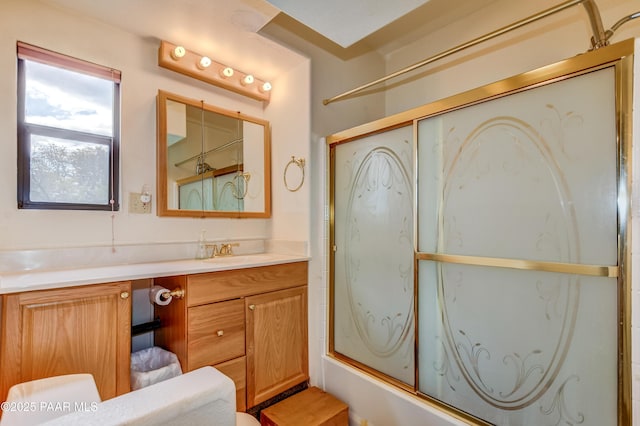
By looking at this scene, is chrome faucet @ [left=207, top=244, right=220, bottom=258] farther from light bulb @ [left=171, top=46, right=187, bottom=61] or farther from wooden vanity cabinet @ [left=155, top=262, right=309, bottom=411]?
light bulb @ [left=171, top=46, right=187, bottom=61]

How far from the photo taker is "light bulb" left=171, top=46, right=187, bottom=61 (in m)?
1.88

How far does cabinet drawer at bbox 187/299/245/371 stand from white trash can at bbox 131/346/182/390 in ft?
0.27

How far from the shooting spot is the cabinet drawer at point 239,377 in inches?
65.0

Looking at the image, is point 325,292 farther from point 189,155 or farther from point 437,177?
point 189,155

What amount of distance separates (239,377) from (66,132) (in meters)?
1.63

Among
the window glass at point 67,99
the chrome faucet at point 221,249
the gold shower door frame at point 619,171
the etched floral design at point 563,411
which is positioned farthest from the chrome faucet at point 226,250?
the etched floral design at point 563,411

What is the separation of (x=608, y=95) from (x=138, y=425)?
1.63 metres

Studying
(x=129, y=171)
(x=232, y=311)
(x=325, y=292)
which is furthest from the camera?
(x=325, y=292)

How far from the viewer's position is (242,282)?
67.8 inches

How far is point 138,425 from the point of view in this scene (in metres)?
0.48

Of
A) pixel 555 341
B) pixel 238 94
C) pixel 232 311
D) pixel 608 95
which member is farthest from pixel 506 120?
pixel 238 94

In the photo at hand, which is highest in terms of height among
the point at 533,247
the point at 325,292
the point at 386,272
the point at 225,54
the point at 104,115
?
the point at 225,54

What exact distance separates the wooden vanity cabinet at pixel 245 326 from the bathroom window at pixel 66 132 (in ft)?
2.15

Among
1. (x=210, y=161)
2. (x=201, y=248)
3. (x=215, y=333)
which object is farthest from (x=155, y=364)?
(x=210, y=161)
